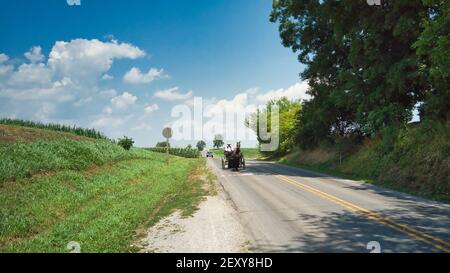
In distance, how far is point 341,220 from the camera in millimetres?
Answer: 10164

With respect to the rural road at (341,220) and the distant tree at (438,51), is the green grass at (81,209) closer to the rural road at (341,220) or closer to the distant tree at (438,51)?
the rural road at (341,220)

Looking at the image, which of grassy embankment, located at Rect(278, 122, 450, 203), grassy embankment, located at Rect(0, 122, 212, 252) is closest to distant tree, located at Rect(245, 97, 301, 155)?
grassy embankment, located at Rect(278, 122, 450, 203)

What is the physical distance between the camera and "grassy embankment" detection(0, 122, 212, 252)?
880 cm

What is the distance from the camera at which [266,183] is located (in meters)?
19.8

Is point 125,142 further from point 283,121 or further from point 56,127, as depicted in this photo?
point 283,121

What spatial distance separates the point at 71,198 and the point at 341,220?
9475 mm

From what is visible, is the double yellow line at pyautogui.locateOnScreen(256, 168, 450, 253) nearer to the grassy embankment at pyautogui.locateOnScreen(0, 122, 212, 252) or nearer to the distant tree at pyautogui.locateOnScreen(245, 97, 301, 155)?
the grassy embankment at pyautogui.locateOnScreen(0, 122, 212, 252)

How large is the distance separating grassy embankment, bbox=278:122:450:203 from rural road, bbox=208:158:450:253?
68.5 inches

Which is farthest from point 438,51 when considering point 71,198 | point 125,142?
point 125,142

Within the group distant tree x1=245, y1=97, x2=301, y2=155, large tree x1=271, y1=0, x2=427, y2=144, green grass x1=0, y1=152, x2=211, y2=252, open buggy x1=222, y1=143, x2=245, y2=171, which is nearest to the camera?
green grass x1=0, y1=152, x2=211, y2=252

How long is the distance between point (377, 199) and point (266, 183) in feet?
22.6

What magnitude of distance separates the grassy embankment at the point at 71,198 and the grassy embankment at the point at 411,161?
382 inches
